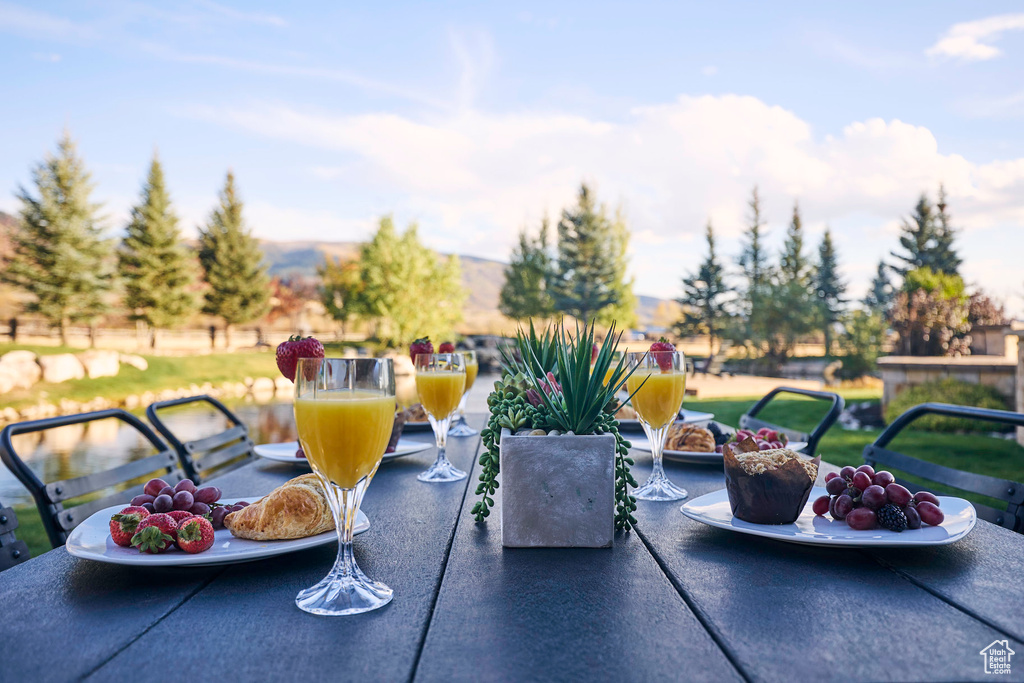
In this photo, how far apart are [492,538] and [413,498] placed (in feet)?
1.25

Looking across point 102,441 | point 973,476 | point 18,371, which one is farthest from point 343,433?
point 18,371

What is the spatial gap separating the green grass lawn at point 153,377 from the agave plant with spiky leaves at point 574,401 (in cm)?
1116

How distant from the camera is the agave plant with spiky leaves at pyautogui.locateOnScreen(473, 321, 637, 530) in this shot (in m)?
1.11

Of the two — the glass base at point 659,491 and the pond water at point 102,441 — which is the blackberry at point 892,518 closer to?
the glass base at point 659,491

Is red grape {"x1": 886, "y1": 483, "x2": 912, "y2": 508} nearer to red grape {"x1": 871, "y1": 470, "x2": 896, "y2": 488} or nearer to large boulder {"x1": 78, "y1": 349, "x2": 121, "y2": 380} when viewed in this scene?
red grape {"x1": 871, "y1": 470, "x2": 896, "y2": 488}

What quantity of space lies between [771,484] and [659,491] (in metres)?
0.39

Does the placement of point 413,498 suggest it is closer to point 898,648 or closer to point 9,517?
point 9,517

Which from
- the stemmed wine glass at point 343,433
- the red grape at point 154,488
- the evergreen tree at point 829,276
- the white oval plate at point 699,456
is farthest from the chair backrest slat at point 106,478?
the evergreen tree at point 829,276

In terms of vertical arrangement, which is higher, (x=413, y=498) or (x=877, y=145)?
(x=877, y=145)

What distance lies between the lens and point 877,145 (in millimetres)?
22203

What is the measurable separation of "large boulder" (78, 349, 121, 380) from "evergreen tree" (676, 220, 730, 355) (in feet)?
98.7

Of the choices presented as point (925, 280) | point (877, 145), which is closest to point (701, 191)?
point (877, 145)

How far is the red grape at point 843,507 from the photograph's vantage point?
1.13 meters

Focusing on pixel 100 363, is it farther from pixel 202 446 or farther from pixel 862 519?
pixel 862 519
